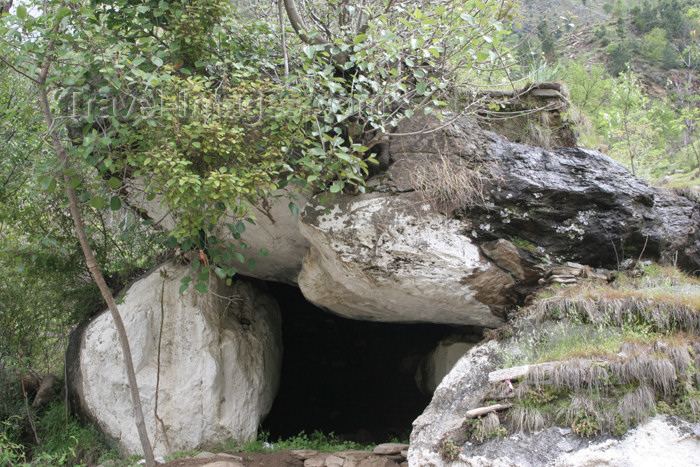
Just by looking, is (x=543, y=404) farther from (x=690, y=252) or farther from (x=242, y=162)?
(x=242, y=162)

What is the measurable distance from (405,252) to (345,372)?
442 centimetres

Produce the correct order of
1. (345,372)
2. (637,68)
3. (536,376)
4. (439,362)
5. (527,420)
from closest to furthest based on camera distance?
(527,420)
(536,376)
(439,362)
(345,372)
(637,68)

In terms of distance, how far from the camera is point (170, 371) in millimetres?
5344

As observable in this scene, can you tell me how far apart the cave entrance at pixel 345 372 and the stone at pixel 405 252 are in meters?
2.72

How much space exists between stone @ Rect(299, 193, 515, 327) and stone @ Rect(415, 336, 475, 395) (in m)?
1.44

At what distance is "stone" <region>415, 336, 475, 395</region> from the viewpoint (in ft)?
20.4

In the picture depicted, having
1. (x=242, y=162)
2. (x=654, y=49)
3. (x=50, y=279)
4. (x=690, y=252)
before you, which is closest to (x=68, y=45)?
(x=242, y=162)

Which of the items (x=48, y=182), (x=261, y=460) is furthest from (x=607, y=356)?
(x=48, y=182)

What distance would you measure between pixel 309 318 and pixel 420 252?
4161mm

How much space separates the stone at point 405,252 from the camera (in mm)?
4543

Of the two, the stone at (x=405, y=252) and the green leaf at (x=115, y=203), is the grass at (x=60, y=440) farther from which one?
the stone at (x=405, y=252)

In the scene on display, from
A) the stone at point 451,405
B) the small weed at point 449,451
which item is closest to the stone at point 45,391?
the stone at point 451,405

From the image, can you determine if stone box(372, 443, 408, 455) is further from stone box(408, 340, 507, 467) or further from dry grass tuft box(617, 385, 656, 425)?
dry grass tuft box(617, 385, 656, 425)

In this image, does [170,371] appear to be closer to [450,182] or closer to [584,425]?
[450,182]
